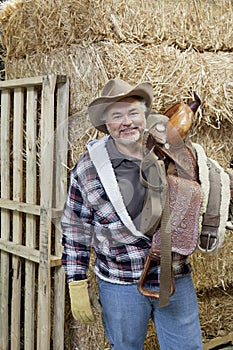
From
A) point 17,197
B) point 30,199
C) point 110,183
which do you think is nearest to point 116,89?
point 110,183

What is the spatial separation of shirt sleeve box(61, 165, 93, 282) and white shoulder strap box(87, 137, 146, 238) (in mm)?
135

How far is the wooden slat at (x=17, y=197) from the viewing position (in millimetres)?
2986

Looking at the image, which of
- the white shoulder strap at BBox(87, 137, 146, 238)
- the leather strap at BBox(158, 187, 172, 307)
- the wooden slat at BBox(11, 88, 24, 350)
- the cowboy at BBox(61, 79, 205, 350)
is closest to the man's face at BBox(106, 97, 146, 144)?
the cowboy at BBox(61, 79, 205, 350)

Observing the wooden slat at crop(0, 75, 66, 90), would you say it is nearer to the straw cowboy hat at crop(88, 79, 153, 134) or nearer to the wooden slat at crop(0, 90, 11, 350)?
the wooden slat at crop(0, 90, 11, 350)

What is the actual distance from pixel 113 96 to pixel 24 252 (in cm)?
140

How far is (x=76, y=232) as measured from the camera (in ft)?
6.79

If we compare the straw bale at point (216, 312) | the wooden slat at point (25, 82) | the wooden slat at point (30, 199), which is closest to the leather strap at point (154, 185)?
the wooden slat at point (25, 82)

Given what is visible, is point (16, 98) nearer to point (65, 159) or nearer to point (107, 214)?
point (65, 159)

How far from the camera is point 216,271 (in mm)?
3199

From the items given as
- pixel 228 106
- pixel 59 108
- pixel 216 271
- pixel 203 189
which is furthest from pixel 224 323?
pixel 203 189

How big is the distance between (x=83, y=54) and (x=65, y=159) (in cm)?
51

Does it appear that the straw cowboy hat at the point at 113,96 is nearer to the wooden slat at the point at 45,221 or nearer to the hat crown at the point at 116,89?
the hat crown at the point at 116,89

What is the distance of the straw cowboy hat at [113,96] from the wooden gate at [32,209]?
564 mm

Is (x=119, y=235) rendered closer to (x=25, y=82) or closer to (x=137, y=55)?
(x=137, y=55)
